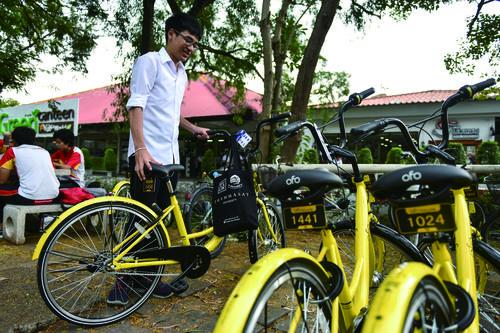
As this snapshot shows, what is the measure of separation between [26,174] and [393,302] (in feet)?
15.1

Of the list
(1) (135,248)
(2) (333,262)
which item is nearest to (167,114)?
(1) (135,248)

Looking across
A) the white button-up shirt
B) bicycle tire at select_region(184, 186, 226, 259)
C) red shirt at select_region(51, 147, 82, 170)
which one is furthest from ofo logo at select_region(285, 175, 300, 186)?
red shirt at select_region(51, 147, 82, 170)

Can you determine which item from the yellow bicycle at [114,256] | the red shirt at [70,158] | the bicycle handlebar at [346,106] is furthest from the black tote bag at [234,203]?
the red shirt at [70,158]

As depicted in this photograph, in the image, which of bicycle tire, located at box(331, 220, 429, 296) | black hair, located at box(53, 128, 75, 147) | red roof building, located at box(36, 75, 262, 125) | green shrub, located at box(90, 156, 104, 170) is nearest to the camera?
bicycle tire, located at box(331, 220, 429, 296)

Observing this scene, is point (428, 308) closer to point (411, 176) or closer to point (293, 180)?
point (411, 176)

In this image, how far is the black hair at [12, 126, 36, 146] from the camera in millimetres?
4691

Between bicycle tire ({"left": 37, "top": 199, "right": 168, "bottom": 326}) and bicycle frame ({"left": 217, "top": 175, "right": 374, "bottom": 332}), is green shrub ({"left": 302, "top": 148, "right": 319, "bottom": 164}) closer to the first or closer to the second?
bicycle tire ({"left": 37, "top": 199, "right": 168, "bottom": 326})

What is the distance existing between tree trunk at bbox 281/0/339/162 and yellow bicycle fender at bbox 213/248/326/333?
4481mm

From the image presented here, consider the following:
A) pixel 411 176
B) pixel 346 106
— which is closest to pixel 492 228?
pixel 346 106

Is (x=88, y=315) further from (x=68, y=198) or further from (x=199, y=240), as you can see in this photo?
(x=68, y=198)

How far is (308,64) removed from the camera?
5.62m

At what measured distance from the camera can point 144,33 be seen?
7375 millimetres

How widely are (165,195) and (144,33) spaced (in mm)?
5521

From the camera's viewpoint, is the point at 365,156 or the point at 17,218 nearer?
the point at 17,218
